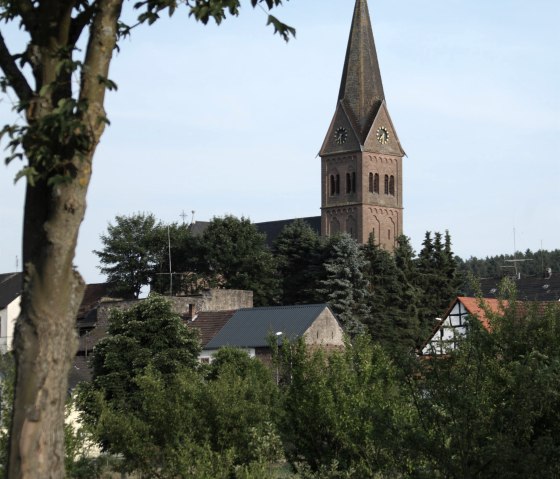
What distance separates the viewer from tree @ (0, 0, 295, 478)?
25.8 ft

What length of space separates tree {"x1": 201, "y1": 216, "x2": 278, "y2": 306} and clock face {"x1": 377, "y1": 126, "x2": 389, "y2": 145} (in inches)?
1301

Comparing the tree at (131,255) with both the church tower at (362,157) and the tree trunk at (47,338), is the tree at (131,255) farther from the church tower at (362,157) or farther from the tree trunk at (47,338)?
the tree trunk at (47,338)

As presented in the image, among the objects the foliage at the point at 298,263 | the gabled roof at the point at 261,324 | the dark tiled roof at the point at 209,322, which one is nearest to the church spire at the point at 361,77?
the foliage at the point at 298,263

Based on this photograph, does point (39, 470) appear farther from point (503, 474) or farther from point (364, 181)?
point (364, 181)

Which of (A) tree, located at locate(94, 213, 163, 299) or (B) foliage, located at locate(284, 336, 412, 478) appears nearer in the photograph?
(B) foliage, located at locate(284, 336, 412, 478)

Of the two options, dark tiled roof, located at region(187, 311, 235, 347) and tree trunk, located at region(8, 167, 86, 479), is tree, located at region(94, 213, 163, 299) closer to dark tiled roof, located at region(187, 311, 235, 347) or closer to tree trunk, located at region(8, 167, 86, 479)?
dark tiled roof, located at region(187, 311, 235, 347)

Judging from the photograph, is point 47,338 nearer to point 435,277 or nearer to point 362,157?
point 435,277

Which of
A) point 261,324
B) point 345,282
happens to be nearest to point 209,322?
point 261,324

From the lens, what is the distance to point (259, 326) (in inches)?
2426

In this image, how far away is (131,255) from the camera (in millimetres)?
92562

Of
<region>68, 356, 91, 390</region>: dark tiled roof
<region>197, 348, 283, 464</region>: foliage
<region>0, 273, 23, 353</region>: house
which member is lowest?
<region>197, 348, 283, 464</region>: foliage

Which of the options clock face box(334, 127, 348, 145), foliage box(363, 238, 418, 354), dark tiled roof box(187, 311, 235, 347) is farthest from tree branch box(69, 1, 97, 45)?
clock face box(334, 127, 348, 145)

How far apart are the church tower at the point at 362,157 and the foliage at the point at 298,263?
26.0 meters

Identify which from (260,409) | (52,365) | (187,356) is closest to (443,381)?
(52,365)
